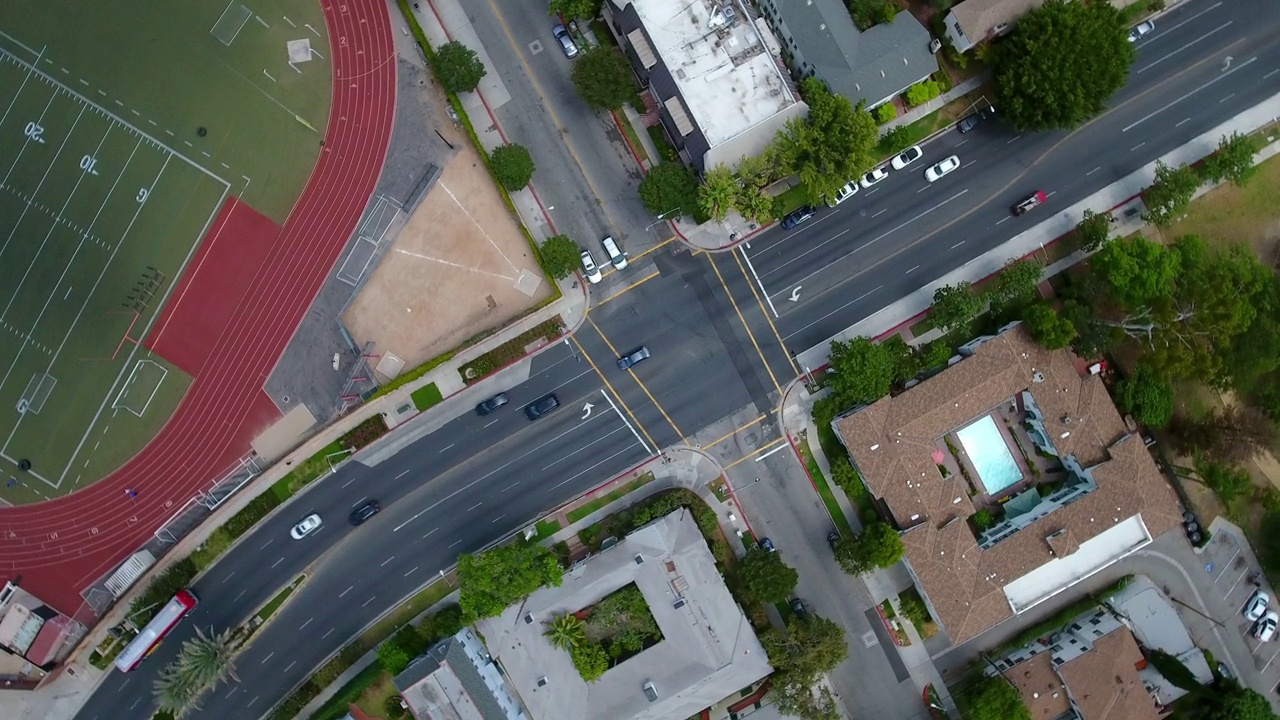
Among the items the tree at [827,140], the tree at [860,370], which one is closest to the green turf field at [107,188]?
the tree at [827,140]

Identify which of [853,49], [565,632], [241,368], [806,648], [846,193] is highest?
[241,368]

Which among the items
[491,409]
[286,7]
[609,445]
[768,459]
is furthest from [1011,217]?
[286,7]

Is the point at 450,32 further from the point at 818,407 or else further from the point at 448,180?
the point at 818,407

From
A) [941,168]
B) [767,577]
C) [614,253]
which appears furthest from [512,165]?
[767,577]

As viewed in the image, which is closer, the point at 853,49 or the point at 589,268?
the point at 853,49

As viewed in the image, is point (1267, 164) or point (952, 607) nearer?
point (952, 607)

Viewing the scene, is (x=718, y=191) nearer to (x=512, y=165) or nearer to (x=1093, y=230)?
(x=512, y=165)

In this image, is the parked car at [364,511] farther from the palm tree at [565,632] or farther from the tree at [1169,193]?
the tree at [1169,193]

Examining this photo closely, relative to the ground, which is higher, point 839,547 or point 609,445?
point 609,445
